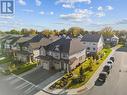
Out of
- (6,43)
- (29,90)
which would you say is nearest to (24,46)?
(6,43)

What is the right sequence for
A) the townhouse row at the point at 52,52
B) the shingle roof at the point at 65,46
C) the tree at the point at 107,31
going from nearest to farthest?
the townhouse row at the point at 52,52 → the shingle roof at the point at 65,46 → the tree at the point at 107,31

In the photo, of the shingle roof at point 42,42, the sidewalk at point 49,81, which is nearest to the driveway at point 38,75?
the sidewalk at point 49,81

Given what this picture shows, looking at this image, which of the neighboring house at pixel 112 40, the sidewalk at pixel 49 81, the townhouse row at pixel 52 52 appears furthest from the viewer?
the neighboring house at pixel 112 40

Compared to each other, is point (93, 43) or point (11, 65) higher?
point (93, 43)

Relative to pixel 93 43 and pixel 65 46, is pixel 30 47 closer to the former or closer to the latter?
pixel 65 46

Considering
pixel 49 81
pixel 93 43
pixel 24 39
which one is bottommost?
pixel 49 81

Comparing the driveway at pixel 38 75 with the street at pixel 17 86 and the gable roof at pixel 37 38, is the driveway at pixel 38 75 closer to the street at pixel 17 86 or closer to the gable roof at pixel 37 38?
the street at pixel 17 86

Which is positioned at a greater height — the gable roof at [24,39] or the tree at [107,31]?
the tree at [107,31]
